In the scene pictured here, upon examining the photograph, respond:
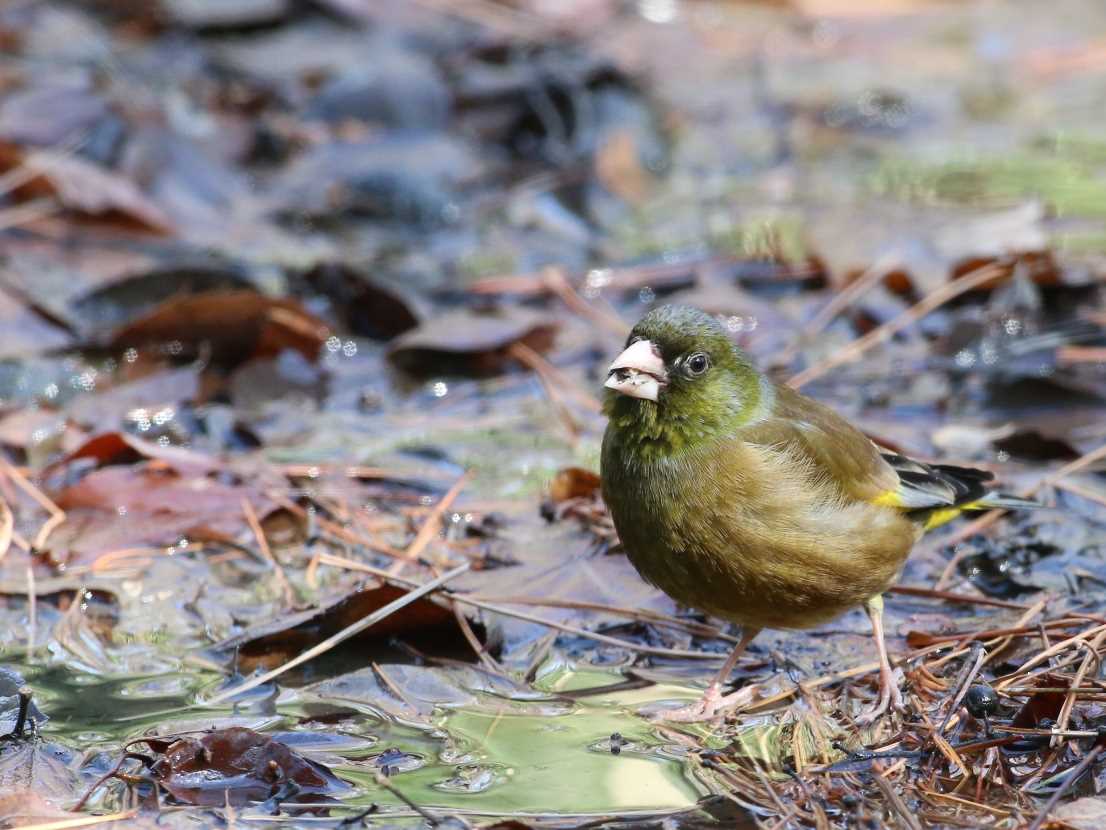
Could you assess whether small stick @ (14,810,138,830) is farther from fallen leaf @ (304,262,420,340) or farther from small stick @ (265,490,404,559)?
fallen leaf @ (304,262,420,340)

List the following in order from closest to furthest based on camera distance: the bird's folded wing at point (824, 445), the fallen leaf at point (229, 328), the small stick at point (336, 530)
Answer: the bird's folded wing at point (824, 445), the small stick at point (336, 530), the fallen leaf at point (229, 328)

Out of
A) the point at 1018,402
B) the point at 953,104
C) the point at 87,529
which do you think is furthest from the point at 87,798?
the point at 953,104

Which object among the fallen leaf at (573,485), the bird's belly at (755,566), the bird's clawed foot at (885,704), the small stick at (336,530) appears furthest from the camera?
the fallen leaf at (573,485)

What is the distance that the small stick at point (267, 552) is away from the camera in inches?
182

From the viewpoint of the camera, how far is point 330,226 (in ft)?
26.2

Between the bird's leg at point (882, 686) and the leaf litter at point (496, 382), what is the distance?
0.04 meters

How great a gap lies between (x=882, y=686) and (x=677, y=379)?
98cm

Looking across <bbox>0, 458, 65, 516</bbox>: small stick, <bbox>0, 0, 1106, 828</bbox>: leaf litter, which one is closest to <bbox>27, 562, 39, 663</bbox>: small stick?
<bbox>0, 0, 1106, 828</bbox>: leaf litter

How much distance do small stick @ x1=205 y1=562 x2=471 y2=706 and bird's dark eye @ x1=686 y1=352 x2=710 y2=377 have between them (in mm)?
874

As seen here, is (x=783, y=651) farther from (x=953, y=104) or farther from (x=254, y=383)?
(x=953, y=104)

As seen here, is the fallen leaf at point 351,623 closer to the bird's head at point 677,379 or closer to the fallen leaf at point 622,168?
the bird's head at point 677,379

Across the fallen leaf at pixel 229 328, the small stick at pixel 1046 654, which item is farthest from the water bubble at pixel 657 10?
the small stick at pixel 1046 654

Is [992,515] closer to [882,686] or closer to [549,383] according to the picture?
[882,686]

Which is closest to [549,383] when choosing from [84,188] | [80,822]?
[84,188]
